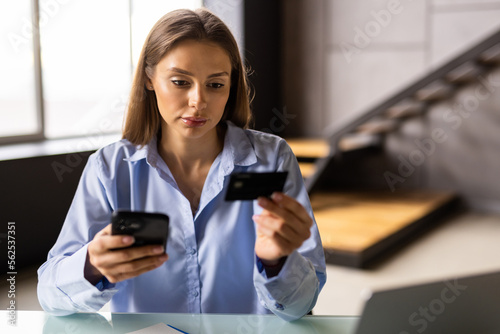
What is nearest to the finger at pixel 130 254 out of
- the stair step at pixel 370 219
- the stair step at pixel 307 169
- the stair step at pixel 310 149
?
the stair step at pixel 370 219

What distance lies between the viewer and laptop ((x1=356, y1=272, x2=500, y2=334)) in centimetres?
80

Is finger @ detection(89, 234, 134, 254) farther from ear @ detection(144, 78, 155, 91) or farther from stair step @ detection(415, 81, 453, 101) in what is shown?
stair step @ detection(415, 81, 453, 101)

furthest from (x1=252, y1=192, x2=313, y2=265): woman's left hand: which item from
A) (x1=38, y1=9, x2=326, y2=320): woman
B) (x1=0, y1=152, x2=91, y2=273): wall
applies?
(x1=0, y1=152, x2=91, y2=273): wall

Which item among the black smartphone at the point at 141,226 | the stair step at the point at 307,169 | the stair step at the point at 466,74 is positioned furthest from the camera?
the stair step at the point at 466,74

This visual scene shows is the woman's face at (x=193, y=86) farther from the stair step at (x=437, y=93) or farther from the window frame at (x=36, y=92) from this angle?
the stair step at (x=437, y=93)

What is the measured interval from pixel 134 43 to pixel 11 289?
7.38 feet

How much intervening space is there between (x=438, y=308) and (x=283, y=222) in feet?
1.14

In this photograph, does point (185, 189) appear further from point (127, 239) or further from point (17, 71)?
point (17, 71)

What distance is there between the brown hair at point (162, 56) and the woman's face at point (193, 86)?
3 cm

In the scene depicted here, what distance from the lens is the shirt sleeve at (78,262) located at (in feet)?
4.07

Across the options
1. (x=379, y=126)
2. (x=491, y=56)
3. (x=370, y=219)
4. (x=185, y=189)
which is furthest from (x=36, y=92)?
(x=491, y=56)

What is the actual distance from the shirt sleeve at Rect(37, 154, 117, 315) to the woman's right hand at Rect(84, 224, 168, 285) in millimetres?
153

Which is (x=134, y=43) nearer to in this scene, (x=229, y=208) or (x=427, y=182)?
(x=427, y=182)

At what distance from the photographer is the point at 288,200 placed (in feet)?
3.57
